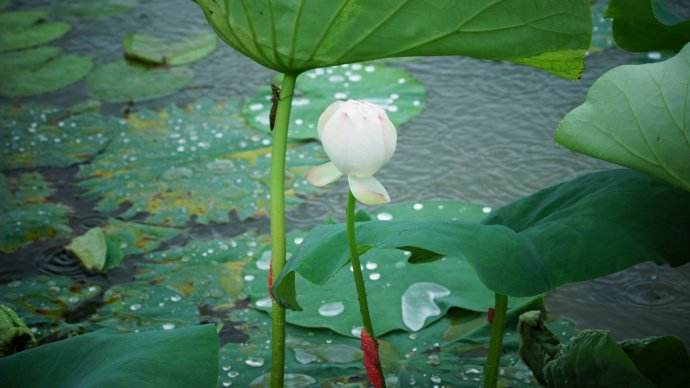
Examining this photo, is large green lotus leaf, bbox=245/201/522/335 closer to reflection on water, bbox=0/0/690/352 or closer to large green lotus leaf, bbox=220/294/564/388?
large green lotus leaf, bbox=220/294/564/388

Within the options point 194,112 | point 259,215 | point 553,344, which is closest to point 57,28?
point 194,112

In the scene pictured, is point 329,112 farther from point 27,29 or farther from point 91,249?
point 27,29

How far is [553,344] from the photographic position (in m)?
1.25

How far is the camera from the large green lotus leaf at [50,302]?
1.51 metres

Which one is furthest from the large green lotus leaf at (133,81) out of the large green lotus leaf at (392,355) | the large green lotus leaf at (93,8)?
the large green lotus leaf at (392,355)

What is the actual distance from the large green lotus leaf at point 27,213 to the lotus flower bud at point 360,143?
2.93ft

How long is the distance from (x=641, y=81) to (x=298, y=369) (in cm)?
64

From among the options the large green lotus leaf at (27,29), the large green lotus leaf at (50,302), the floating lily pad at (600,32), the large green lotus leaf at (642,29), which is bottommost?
the large green lotus leaf at (50,302)

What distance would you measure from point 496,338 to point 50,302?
30.6 inches

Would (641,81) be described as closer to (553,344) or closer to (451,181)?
(553,344)

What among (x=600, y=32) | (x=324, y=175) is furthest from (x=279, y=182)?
(x=600, y=32)

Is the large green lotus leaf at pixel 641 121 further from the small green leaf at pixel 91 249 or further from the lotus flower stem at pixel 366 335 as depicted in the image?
the small green leaf at pixel 91 249

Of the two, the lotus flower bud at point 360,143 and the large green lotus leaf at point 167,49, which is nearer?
the lotus flower bud at point 360,143

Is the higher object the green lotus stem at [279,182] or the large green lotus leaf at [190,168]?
the green lotus stem at [279,182]
